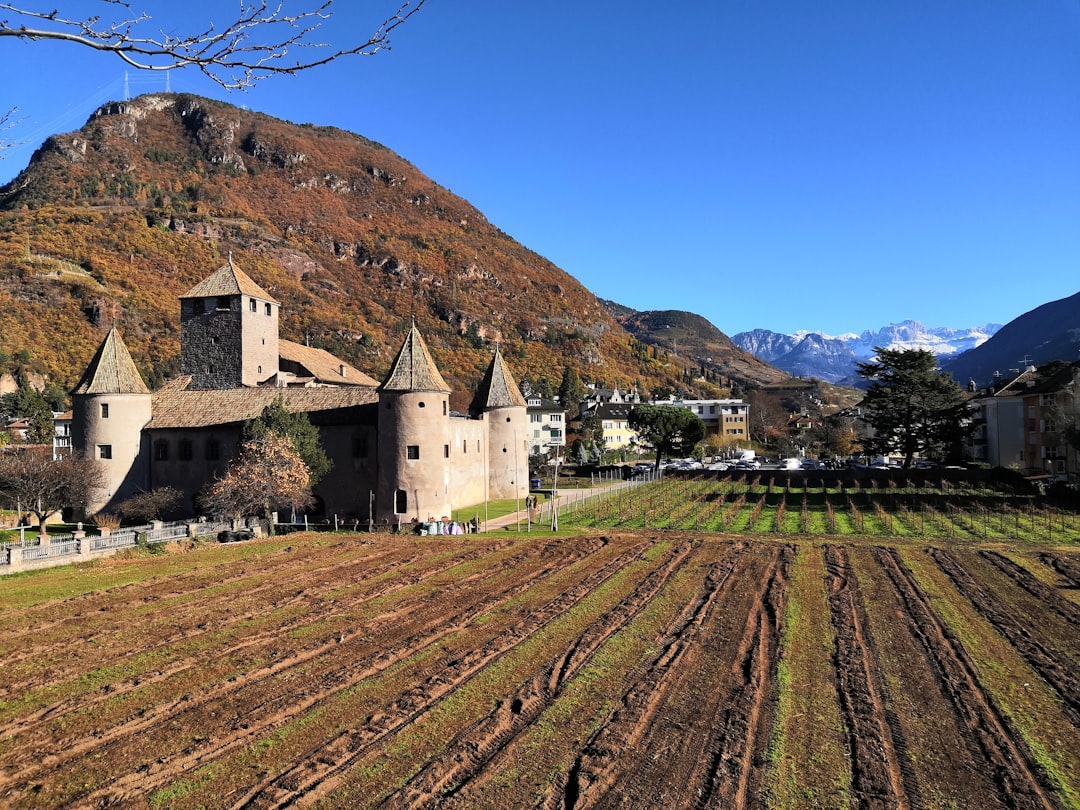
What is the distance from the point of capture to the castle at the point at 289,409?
40781 mm

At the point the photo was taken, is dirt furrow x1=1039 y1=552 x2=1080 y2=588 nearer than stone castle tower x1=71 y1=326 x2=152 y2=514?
Yes

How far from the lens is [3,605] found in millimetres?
21719

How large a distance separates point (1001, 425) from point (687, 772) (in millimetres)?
76582

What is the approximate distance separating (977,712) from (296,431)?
1344 inches

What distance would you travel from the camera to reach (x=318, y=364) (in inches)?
2346

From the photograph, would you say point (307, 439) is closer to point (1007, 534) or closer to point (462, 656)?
point (462, 656)

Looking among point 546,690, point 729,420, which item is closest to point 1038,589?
point 546,690

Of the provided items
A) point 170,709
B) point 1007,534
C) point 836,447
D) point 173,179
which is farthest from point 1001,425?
point 173,179

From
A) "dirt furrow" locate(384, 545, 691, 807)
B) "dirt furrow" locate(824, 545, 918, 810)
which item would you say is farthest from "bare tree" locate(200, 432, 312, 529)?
"dirt furrow" locate(824, 545, 918, 810)

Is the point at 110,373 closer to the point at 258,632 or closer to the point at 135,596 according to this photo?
the point at 135,596

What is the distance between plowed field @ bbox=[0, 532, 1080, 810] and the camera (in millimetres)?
10781

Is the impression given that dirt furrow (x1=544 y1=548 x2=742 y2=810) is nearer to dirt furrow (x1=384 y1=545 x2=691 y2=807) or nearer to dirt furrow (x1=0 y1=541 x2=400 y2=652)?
dirt furrow (x1=384 y1=545 x2=691 y2=807)

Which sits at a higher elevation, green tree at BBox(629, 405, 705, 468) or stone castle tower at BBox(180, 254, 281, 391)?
stone castle tower at BBox(180, 254, 281, 391)

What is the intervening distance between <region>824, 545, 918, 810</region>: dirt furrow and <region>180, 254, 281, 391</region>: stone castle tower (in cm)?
4380
